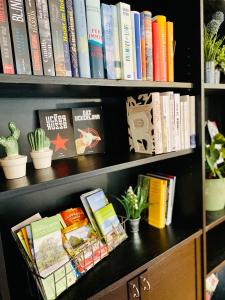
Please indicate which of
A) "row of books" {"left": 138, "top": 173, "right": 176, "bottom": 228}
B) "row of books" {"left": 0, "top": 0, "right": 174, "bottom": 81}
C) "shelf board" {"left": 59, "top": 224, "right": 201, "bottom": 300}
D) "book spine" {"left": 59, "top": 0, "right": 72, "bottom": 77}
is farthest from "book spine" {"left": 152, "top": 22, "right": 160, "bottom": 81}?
"shelf board" {"left": 59, "top": 224, "right": 201, "bottom": 300}

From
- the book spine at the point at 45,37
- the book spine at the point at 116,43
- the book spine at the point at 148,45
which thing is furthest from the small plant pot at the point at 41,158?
the book spine at the point at 148,45

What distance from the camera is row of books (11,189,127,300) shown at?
0.72m

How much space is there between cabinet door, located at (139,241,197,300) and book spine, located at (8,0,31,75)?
78cm

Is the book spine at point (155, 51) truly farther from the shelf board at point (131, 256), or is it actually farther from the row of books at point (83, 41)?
the shelf board at point (131, 256)

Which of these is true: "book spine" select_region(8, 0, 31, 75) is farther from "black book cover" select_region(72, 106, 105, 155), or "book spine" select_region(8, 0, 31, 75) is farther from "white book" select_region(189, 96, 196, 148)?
"white book" select_region(189, 96, 196, 148)

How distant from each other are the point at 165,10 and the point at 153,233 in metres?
1.02

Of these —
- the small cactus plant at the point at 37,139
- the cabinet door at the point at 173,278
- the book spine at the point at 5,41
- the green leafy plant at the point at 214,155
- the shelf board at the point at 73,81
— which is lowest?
the cabinet door at the point at 173,278

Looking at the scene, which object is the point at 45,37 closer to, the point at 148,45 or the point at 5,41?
the point at 5,41

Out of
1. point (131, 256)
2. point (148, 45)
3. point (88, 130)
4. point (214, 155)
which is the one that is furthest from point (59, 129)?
point (214, 155)

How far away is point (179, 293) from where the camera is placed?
100 cm

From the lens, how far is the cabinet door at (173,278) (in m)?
0.85

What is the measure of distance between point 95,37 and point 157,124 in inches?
15.4

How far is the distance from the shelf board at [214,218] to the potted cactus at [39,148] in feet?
2.65

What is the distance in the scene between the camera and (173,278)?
97 cm
